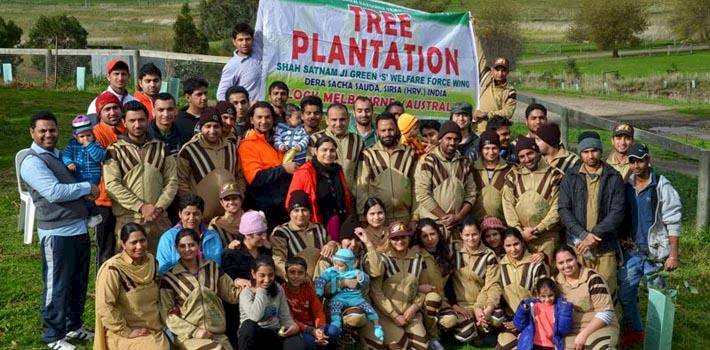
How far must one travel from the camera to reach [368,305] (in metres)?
8.34

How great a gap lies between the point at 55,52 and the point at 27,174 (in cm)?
1469

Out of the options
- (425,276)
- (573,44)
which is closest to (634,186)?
(425,276)

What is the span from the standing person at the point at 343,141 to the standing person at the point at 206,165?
0.87 metres

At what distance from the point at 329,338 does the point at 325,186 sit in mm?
1349

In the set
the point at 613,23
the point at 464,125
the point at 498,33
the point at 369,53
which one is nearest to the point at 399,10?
the point at 369,53

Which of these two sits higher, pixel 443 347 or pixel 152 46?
pixel 152 46

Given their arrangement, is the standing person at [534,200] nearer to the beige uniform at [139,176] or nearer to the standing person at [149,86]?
the beige uniform at [139,176]

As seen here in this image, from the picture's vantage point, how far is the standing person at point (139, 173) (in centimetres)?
823

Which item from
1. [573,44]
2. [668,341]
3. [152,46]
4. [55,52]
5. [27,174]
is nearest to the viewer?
[27,174]

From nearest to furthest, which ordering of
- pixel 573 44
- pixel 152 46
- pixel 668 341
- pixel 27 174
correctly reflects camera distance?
pixel 27 174
pixel 668 341
pixel 152 46
pixel 573 44

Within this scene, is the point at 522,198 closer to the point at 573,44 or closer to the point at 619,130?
the point at 619,130

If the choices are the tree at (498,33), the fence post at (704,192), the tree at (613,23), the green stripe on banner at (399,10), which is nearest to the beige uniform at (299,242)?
the green stripe on banner at (399,10)

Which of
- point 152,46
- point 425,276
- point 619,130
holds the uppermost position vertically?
point 152,46

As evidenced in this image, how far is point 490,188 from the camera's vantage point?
9.37 meters
